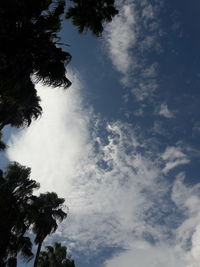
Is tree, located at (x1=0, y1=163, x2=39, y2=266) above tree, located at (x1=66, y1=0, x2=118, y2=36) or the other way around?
the other way around

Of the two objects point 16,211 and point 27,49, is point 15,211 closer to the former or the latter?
point 16,211

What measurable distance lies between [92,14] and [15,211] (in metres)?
14.0

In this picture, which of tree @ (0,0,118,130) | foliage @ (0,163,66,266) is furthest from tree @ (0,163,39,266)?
tree @ (0,0,118,130)

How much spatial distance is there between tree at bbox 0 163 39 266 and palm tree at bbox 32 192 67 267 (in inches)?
128

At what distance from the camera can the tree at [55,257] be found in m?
29.5

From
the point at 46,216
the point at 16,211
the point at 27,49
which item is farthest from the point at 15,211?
the point at 27,49

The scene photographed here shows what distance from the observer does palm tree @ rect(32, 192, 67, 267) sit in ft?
78.2

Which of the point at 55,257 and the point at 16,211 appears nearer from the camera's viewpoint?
the point at 16,211

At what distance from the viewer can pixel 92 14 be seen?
1035cm

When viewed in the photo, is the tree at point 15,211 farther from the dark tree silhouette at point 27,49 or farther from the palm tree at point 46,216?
the dark tree silhouette at point 27,49

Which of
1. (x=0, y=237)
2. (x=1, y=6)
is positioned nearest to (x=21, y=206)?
(x=0, y=237)

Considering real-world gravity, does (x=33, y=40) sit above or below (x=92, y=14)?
below

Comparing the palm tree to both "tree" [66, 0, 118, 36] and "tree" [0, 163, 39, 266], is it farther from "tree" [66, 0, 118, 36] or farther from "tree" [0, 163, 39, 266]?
"tree" [66, 0, 118, 36]

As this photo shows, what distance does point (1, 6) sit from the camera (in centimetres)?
798
